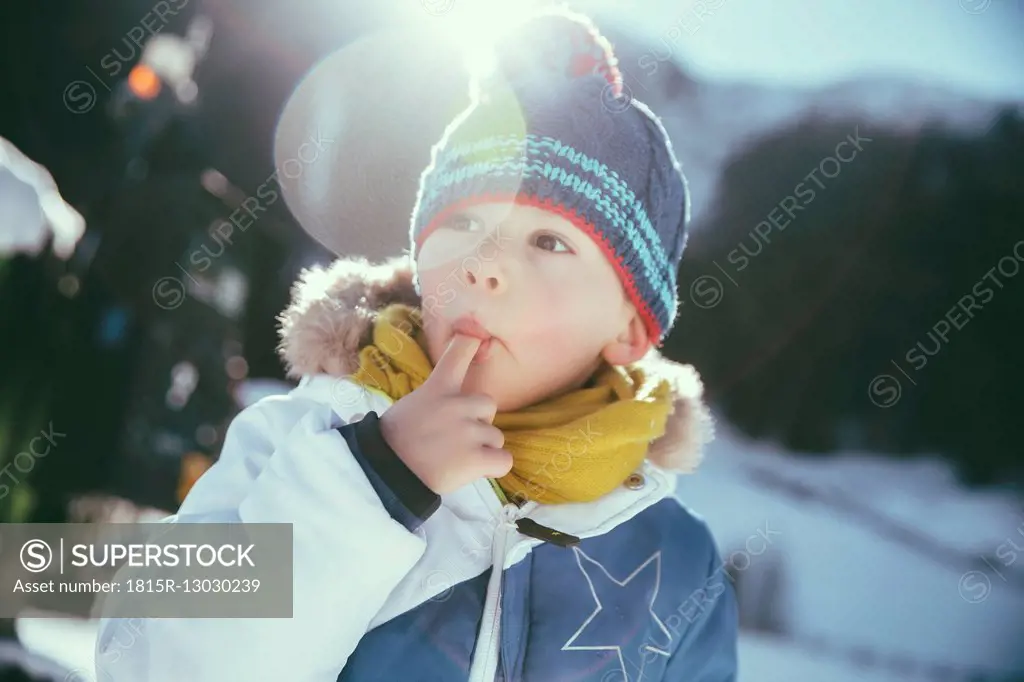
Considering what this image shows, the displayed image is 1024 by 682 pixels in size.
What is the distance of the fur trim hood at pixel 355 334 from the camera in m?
0.91

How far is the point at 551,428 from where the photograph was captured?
0.87m

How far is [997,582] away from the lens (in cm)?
212

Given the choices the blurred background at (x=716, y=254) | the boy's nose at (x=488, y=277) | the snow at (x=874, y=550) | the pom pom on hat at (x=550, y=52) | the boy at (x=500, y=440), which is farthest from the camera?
the snow at (x=874, y=550)

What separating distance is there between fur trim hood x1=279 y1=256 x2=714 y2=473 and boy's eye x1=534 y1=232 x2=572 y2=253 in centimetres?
21

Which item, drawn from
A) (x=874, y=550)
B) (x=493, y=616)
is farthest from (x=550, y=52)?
(x=874, y=550)

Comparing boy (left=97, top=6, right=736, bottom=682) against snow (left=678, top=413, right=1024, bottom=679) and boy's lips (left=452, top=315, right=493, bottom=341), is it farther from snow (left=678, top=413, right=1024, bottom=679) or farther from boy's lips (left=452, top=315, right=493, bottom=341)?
snow (left=678, top=413, right=1024, bottom=679)

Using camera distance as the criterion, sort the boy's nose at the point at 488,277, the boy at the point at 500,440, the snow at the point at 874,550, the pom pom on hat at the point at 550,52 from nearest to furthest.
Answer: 1. the boy at the point at 500,440
2. the boy's nose at the point at 488,277
3. the pom pom on hat at the point at 550,52
4. the snow at the point at 874,550

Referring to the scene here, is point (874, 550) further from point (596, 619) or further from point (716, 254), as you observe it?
point (596, 619)

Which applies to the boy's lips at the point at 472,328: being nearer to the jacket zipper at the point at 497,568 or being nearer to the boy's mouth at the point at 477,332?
the boy's mouth at the point at 477,332

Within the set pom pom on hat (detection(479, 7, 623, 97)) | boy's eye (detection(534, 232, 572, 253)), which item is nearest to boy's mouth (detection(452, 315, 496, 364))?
boy's eye (detection(534, 232, 572, 253))

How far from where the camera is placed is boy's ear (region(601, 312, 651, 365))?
1000 millimetres

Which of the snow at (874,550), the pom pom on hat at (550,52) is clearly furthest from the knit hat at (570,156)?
the snow at (874,550)

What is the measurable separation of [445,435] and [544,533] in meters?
0.19

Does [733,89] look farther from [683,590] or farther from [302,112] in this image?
[683,590]
